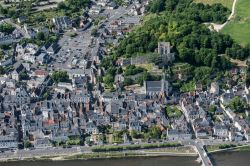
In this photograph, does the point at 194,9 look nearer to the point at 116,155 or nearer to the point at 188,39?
the point at 188,39

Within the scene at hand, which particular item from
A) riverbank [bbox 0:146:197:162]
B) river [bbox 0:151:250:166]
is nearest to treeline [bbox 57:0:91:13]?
riverbank [bbox 0:146:197:162]

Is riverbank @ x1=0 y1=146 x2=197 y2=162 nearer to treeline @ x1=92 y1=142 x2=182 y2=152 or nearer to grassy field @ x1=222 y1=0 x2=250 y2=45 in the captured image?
treeline @ x1=92 y1=142 x2=182 y2=152

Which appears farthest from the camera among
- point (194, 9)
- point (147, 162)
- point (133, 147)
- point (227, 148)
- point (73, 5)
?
point (73, 5)

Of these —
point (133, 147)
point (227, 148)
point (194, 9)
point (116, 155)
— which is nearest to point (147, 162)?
point (133, 147)

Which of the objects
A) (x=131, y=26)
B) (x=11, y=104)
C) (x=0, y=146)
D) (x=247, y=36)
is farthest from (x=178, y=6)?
(x=0, y=146)

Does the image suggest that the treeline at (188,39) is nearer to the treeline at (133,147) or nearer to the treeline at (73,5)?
Result: the treeline at (73,5)

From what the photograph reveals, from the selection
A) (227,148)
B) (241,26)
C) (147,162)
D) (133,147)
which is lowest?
(147,162)

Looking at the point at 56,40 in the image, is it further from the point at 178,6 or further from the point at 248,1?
the point at 248,1
